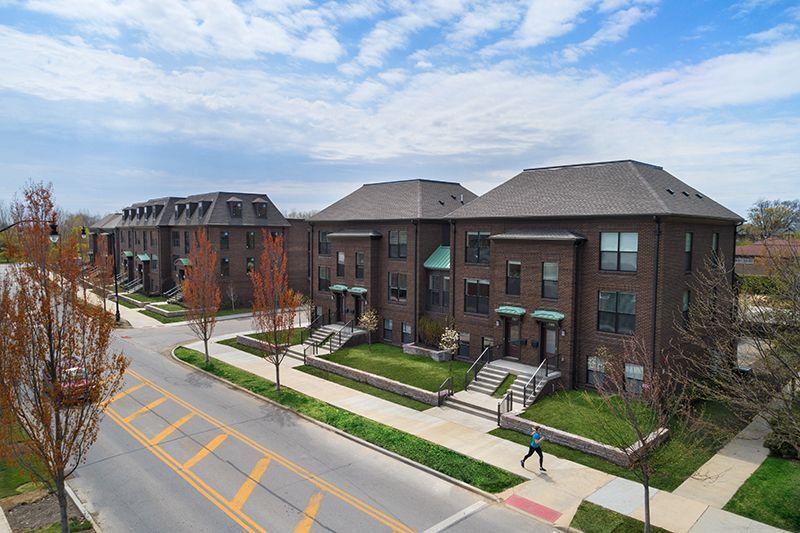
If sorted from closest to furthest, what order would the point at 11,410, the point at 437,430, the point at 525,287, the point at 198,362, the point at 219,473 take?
the point at 11,410
the point at 219,473
the point at 437,430
the point at 525,287
the point at 198,362

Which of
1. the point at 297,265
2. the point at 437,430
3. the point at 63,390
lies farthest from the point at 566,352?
the point at 297,265

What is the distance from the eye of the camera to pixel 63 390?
36.6 feet

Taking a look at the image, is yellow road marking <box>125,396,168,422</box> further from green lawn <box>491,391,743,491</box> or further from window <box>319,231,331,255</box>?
window <box>319,231,331,255</box>

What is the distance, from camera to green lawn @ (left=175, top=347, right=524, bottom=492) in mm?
16219

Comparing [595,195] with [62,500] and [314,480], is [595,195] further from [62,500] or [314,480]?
[62,500]

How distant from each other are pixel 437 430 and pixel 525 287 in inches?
340

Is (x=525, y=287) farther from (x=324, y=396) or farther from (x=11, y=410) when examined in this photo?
(x=11, y=410)

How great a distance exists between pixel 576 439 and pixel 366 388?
10752 millimetres

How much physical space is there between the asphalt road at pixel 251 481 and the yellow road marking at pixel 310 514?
0.03 m

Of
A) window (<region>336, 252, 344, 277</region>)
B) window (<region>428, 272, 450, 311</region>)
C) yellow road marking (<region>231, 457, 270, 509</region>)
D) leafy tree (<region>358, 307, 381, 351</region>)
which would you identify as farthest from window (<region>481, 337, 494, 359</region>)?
yellow road marking (<region>231, 457, 270, 509</region>)

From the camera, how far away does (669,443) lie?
16062 mm

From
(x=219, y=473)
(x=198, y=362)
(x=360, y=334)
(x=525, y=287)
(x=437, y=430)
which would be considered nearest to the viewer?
(x=219, y=473)

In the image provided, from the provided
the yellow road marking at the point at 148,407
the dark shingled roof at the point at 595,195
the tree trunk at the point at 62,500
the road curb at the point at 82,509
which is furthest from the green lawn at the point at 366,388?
the tree trunk at the point at 62,500

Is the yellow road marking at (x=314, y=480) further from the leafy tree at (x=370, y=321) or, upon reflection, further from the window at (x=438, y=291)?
the window at (x=438, y=291)
